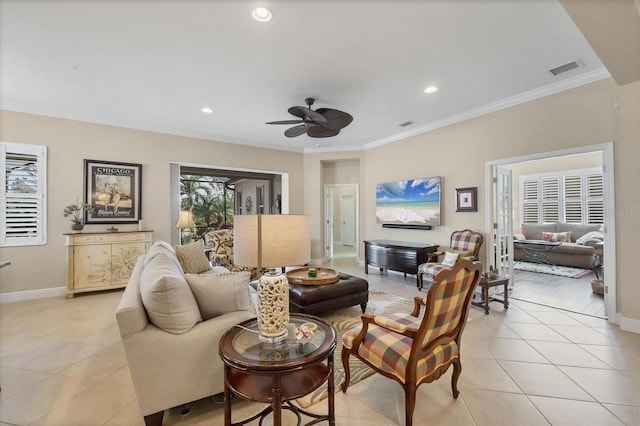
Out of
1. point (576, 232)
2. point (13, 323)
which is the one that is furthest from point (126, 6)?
point (576, 232)

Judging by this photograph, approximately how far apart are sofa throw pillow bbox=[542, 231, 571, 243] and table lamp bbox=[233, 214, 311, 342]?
7742 mm

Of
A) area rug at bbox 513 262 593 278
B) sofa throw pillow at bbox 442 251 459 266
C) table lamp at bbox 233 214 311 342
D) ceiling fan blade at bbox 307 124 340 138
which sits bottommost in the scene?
area rug at bbox 513 262 593 278

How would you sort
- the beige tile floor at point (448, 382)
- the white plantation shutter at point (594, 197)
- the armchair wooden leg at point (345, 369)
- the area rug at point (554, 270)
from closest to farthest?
1. the beige tile floor at point (448, 382)
2. the armchair wooden leg at point (345, 369)
3. the area rug at point (554, 270)
4. the white plantation shutter at point (594, 197)

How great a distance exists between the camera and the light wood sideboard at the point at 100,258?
12.9 feet

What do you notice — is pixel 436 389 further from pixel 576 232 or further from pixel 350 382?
pixel 576 232

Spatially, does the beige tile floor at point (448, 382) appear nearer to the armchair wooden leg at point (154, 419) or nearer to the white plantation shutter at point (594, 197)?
the armchair wooden leg at point (154, 419)

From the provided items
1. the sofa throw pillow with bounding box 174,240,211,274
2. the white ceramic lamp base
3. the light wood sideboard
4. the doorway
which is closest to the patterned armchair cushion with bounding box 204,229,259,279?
the sofa throw pillow with bounding box 174,240,211,274

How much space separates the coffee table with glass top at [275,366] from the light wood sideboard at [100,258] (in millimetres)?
3803

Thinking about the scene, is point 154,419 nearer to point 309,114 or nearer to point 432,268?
point 309,114

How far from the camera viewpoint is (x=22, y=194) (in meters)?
3.90

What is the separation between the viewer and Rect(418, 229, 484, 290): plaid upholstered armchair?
13.1ft

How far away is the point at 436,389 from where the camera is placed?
1.90 m

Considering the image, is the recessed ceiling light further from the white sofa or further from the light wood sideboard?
the light wood sideboard


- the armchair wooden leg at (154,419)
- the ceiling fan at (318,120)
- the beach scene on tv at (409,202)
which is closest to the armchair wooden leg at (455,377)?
the armchair wooden leg at (154,419)
